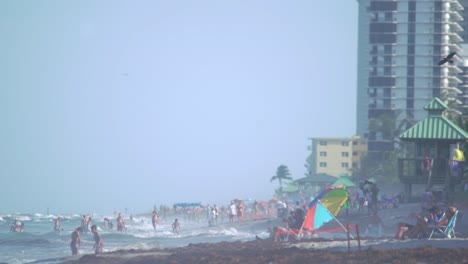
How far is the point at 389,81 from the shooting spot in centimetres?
9506

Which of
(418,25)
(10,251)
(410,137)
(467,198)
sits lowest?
(10,251)

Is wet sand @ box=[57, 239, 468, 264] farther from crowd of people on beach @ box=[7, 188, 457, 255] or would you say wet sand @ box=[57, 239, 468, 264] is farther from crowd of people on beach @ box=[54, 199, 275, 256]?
crowd of people on beach @ box=[54, 199, 275, 256]

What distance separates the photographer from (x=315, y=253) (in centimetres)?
2336

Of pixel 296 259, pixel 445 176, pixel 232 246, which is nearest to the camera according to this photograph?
pixel 296 259

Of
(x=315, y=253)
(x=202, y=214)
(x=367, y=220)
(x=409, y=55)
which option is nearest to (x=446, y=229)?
(x=315, y=253)

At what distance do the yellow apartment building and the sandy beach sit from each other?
73906 millimetres

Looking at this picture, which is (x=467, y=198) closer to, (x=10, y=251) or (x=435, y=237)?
(x=435, y=237)

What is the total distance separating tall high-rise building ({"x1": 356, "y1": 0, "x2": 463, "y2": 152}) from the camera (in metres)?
93.6

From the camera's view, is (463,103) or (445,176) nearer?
(445,176)

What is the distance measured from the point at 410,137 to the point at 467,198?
5.37 meters

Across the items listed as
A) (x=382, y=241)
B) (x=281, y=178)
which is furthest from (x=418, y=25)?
(x=382, y=241)

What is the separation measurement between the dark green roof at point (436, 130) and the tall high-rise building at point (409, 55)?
169 feet

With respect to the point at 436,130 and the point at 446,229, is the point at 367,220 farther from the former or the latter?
the point at 446,229

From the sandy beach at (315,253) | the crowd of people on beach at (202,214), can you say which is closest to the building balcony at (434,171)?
the sandy beach at (315,253)
